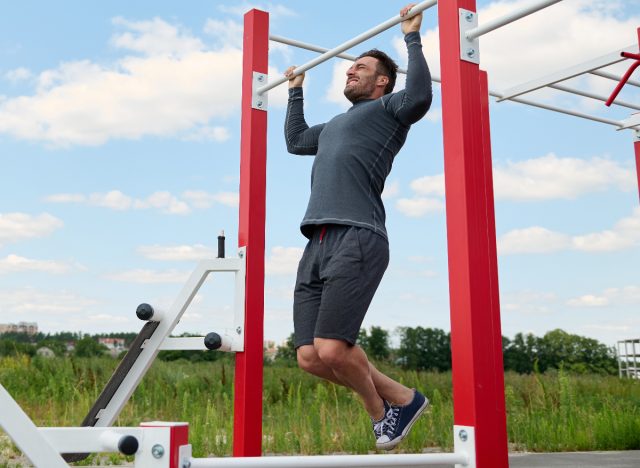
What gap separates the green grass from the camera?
4.09 m

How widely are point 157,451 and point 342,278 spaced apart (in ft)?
2.89

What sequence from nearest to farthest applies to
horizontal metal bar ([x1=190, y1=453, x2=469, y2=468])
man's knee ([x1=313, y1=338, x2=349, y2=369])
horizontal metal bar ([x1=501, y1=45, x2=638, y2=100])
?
horizontal metal bar ([x1=190, y1=453, x2=469, y2=468]) → man's knee ([x1=313, y1=338, x2=349, y2=369]) → horizontal metal bar ([x1=501, y1=45, x2=638, y2=100])

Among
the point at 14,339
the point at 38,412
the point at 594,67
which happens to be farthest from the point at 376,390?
the point at 14,339

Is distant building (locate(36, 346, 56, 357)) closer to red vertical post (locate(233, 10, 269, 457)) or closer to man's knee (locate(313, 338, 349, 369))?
red vertical post (locate(233, 10, 269, 457))

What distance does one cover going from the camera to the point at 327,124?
2.96 meters

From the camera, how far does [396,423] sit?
2.65 meters

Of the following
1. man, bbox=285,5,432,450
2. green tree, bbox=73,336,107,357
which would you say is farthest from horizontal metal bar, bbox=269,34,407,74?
green tree, bbox=73,336,107,357

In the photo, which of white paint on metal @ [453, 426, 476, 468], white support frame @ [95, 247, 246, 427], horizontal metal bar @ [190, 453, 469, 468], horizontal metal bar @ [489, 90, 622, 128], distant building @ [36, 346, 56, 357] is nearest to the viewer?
horizontal metal bar @ [190, 453, 469, 468]

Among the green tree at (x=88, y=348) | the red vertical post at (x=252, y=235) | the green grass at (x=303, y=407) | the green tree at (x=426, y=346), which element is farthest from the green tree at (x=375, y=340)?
the red vertical post at (x=252, y=235)

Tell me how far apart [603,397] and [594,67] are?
3.08 meters

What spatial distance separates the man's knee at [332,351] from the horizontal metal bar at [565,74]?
8.03 feet

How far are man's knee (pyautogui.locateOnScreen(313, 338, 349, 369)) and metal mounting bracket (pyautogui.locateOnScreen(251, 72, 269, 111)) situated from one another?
1349 mm

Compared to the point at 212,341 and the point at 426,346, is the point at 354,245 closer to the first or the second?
the point at 212,341

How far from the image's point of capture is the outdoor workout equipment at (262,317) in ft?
6.45
